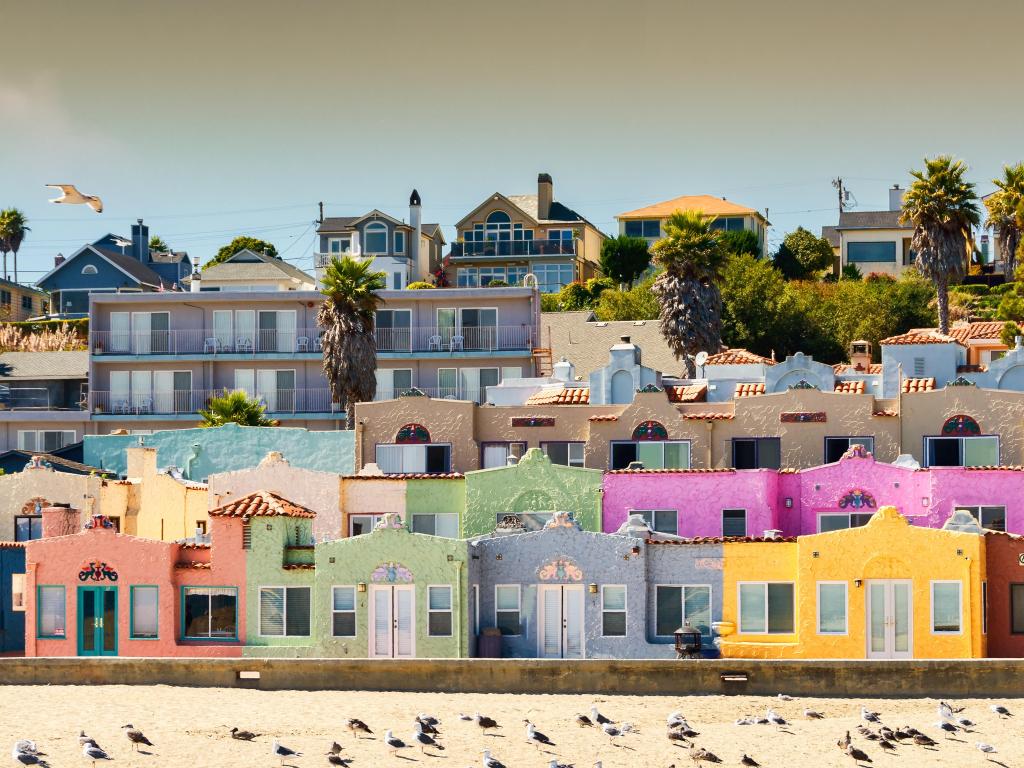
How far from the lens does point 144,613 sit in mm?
45750

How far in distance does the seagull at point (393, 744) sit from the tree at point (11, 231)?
328ft

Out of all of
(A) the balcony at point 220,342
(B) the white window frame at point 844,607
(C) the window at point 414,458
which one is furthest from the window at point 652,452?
(A) the balcony at point 220,342

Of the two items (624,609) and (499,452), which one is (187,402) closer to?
(499,452)

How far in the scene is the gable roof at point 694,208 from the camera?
120 metres

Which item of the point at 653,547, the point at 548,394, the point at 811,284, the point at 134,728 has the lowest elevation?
the point at 134,728

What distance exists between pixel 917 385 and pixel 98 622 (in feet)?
85.6

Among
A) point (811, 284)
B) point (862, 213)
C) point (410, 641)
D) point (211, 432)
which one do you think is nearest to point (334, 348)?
point (211, 432)

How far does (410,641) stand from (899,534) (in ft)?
37.4

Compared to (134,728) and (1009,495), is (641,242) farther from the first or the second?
(134,728)

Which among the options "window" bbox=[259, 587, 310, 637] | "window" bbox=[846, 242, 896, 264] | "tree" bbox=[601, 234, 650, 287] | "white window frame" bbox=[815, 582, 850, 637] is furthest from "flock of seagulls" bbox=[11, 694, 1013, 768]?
"window" bbox=[846, 242, 896, 264]

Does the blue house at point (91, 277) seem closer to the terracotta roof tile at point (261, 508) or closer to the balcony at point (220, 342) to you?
the balcony at point (220, 342)

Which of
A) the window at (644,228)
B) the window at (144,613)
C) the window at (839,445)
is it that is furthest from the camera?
the window at (644,228)

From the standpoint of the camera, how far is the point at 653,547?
44.8m

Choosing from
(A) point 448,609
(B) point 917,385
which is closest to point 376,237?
(B) point 917,385
